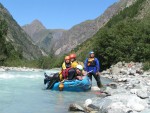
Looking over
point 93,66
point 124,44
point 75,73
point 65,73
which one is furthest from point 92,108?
point 124,44

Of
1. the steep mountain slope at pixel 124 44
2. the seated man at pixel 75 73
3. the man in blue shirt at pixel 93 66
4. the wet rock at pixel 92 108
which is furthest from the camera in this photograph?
the steep mountain slope at pixel 124 44

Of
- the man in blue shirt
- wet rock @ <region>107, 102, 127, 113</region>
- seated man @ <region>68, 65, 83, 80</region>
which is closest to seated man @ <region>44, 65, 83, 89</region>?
seated man @ <region>68, 65, 83, 80</region>

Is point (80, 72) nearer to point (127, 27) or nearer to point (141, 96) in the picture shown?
point (141, 96)

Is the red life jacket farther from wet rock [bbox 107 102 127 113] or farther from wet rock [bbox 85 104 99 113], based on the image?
wet rock [bbox 107 102 127 113]

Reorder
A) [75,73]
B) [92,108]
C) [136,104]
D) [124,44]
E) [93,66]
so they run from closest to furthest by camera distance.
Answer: [136,104] → [92,108] → [75,73] → [93,66] → [124,44]

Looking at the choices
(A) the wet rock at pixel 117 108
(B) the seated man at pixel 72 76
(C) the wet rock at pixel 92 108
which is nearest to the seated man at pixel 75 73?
(B) the seated man at pixel 72 76

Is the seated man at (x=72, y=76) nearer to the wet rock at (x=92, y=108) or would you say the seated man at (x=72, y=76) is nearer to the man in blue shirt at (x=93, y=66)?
the man in blue shirt at (x=93, y=66)

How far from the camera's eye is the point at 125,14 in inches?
4855

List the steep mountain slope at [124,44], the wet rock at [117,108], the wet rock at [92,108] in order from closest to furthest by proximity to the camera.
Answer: the wet rock at [117,108], the wet rock at [92,108], the steep mountain slope at [124,44]

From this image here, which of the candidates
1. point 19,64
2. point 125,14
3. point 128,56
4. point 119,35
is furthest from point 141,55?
point 125,14

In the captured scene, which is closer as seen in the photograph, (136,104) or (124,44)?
(136,104)

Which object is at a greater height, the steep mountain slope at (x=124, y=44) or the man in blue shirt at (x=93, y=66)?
the steep mountain slope at (x=124, y=44)

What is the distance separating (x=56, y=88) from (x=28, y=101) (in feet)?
16.9

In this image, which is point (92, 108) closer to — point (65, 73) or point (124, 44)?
point (65, 73)
